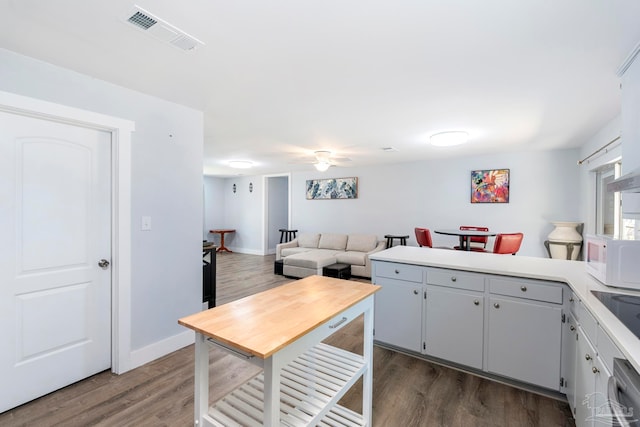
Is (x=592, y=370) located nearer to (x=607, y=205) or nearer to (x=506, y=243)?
(x=506, y=243)

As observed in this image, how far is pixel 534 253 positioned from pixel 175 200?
5.64 meters

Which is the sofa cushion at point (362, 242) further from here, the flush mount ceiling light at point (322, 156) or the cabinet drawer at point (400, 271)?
the cabinet drawer at point (400, 271)

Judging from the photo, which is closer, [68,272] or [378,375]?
[68,272]

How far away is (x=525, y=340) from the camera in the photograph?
6.84 feet

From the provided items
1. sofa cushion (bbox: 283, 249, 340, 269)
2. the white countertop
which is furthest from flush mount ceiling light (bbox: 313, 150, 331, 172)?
the white countertop

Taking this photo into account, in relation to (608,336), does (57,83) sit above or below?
above

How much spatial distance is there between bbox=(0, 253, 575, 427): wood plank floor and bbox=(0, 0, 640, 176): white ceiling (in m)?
2.32

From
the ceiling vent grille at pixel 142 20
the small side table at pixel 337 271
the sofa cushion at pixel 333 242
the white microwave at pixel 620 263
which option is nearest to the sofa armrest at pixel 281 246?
the sofa cushion at pixel 333 242

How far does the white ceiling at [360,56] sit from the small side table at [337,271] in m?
2.80

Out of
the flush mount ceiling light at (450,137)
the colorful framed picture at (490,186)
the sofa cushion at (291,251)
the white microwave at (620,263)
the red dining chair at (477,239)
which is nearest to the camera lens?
the white microwave at (620,263)

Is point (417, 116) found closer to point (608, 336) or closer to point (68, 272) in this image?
point (608, 336)

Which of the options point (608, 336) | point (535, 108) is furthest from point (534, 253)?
point (608, 336)

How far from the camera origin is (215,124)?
11.3 ft

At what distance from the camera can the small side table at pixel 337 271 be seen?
17.1ft
